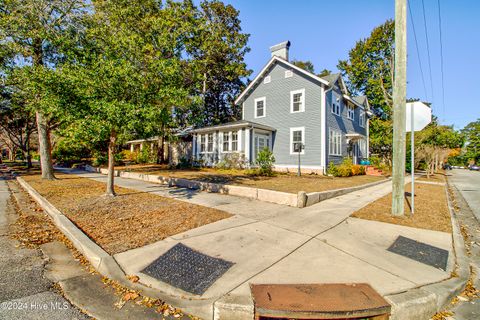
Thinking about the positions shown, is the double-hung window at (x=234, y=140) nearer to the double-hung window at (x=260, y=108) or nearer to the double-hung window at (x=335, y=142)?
the double-hung window at (x=260, y=108)

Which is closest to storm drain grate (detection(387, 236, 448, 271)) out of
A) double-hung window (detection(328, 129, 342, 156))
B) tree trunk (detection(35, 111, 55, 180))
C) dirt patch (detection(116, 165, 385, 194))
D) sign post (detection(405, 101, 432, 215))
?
sign post (detection(405, 101, 432, 215))

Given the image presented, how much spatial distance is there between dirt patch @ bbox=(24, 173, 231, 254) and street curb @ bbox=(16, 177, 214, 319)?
0.58ft

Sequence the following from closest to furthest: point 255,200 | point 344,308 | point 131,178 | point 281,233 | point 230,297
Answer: point 344,308 → point 230,297 → point 281,233 → point 255,200 → point 131,178

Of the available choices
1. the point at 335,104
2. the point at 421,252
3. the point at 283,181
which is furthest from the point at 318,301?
the point at 335,104

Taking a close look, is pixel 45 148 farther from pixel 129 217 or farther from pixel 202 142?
pixel 202 142

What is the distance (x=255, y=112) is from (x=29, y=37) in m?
14.6

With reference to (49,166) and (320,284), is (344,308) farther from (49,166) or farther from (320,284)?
(49,166)

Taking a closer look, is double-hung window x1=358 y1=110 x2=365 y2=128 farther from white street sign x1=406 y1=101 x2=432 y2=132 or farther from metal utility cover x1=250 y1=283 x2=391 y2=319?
metal utility cover x1=250 y1=283 x2=391 y2=319

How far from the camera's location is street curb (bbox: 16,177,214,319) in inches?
94.8

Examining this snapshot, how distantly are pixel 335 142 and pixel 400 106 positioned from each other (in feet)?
40.2

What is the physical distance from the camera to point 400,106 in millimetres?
5816

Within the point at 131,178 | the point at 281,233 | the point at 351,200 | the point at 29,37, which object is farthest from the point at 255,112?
the point at 281,233

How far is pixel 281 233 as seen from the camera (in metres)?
4.54

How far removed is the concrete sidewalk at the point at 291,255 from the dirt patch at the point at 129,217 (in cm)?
40
